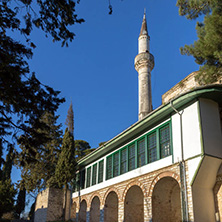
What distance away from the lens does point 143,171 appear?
1340 centimetres

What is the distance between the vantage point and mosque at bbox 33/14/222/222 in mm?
10453

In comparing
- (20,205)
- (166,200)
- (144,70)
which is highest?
(144,70)

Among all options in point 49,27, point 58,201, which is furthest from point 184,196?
point 58,201

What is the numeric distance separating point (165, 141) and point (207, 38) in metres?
4.77

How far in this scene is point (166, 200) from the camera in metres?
12.8

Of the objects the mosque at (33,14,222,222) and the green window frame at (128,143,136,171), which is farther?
the green window frame at (128,143,136,171)

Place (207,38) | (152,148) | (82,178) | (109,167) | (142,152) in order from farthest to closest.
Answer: (82,178) < (109,167) < (142,152) < (152,148) < (207,38)

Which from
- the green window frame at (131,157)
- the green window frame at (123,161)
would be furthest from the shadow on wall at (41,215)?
the green window frame at (131,157)

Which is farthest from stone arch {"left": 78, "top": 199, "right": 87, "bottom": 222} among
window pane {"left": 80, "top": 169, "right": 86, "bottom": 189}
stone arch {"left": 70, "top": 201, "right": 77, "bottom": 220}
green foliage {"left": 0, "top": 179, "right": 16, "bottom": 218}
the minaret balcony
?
the minaret balcony

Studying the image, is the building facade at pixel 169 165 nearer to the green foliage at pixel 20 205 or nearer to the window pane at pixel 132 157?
the window pane at pixel 132 157

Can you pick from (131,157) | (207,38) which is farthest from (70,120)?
(207,38)

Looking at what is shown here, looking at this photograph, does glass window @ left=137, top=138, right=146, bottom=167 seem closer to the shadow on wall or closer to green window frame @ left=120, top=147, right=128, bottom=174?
Result: green window frame @ left=120, top=147, right=128, bottom=174

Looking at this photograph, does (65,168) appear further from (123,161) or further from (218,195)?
(218,195)

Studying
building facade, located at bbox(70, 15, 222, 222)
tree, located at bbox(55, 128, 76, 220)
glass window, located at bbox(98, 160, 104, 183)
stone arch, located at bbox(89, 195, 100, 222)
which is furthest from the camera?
tree, located at bbox(55, 128, 76, 220)
